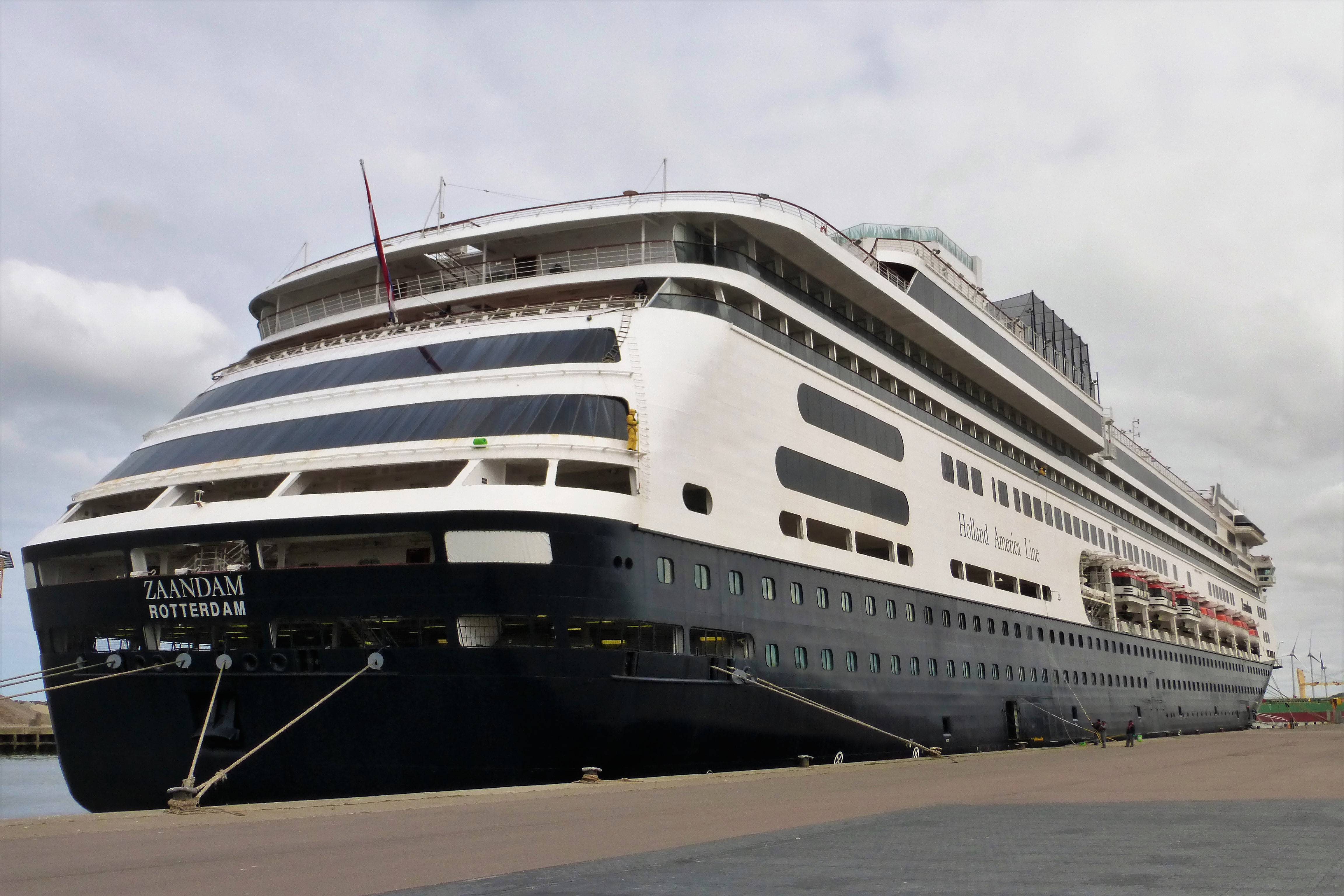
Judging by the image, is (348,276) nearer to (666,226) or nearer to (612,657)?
(666,226)

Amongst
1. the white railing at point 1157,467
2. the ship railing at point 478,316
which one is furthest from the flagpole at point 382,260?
the white railing at point 1157,467

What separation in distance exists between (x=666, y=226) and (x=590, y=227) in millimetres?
1851

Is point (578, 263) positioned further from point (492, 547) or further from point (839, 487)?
point (492, 547)

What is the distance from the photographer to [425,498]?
16.0 m

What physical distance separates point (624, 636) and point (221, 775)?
20.4 ft

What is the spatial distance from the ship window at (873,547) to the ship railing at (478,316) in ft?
26.5

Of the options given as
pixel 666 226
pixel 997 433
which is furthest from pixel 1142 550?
pixel 666 226

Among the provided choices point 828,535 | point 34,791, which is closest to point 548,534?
point 828,535

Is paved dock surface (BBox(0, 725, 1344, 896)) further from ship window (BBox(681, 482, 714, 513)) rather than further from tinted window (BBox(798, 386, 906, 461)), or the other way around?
tinted window (BBox(798, 386, 906, 461))

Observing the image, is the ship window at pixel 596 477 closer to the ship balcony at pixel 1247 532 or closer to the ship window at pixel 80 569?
the ship window at pixel 80 569

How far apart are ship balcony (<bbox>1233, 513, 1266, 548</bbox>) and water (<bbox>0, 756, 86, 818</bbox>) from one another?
74.3 meters

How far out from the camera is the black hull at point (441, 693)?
51.5 ft

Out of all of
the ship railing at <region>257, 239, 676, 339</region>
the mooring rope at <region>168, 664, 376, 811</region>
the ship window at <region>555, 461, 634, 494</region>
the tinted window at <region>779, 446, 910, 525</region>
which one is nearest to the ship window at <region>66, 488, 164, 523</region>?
the mooring rope at <region>168, 664, 376, 811</region>

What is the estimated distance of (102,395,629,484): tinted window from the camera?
17.6 metres
